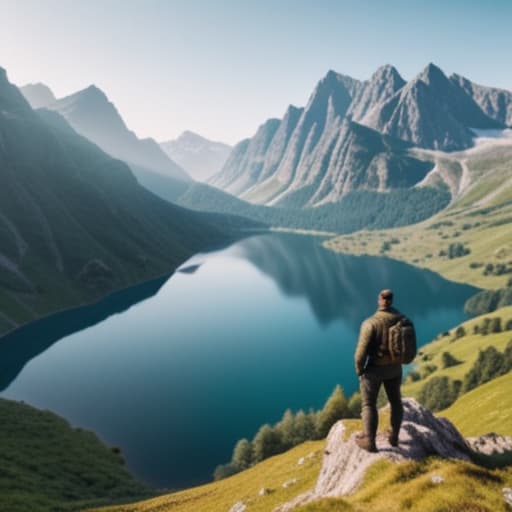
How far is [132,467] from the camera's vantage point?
7212 centimetres

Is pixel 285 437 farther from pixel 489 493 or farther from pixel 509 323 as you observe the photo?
pixel 509 323

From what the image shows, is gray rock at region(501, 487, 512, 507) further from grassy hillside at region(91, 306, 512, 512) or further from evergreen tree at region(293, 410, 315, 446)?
evergreen tree at region(293, 410, 315, 446)

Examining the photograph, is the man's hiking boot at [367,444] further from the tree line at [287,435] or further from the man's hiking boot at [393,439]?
the tree line at [287,435]

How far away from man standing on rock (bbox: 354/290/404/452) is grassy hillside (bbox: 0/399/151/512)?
27.9 meters

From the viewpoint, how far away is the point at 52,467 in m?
48.8

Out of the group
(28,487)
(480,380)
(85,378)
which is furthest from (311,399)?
(28,487)

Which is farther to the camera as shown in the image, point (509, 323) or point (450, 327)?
point (450, 327)

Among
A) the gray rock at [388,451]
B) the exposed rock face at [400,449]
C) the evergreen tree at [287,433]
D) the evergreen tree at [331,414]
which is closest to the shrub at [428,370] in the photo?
the evergreen tree at [331,414]

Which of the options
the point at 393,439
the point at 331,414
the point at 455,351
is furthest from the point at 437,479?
the point at 455,351

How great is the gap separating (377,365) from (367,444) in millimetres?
3885

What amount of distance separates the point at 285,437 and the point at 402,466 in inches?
2367

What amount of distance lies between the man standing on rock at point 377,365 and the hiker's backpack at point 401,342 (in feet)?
0.59

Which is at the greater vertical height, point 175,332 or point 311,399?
point 175,332

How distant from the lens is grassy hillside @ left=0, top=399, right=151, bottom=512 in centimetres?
3578
